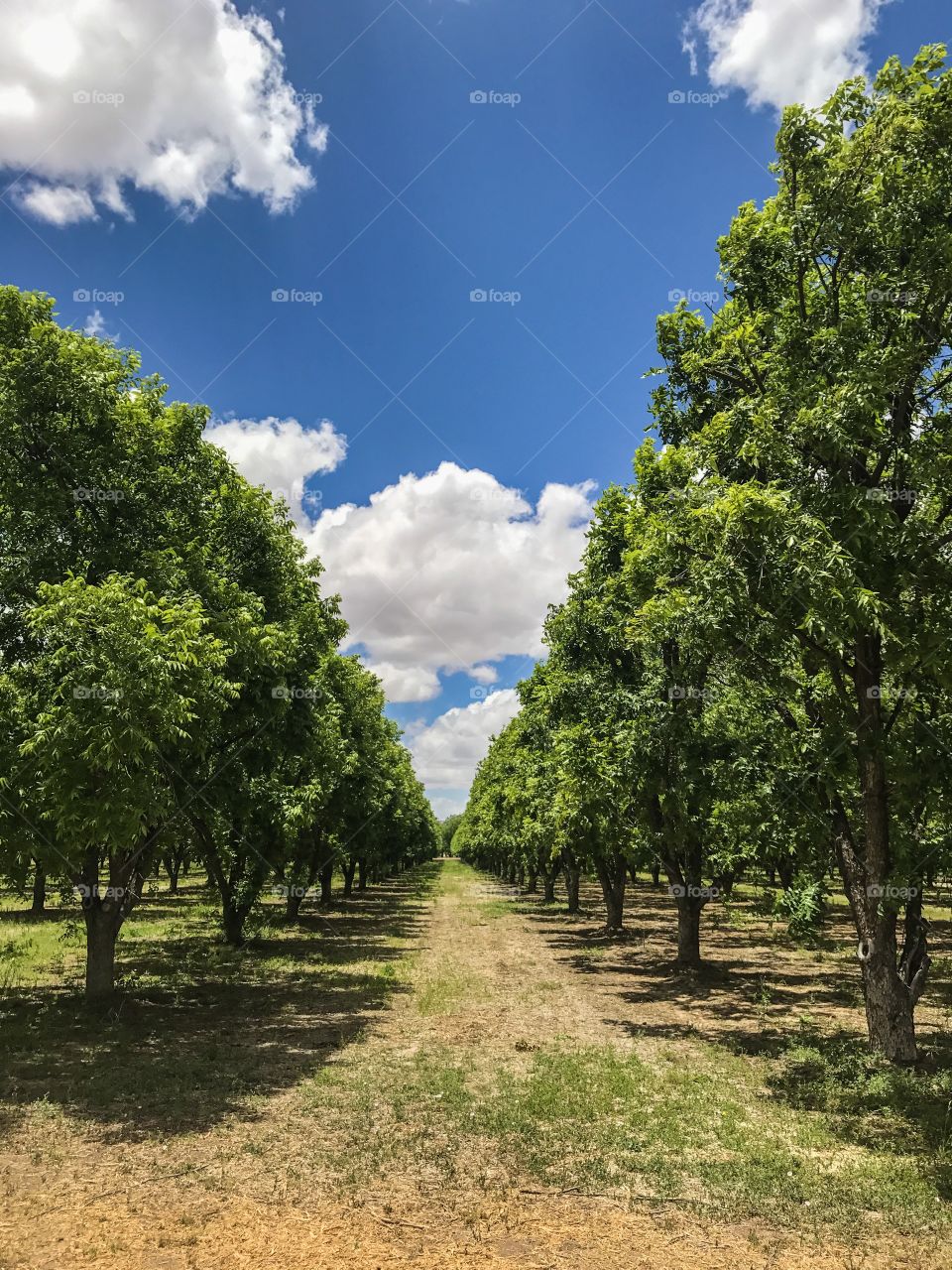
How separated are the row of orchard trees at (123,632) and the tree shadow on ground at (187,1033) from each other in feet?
6.47

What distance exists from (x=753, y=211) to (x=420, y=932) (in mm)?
30743

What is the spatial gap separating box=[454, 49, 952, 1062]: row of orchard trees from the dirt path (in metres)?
6.79

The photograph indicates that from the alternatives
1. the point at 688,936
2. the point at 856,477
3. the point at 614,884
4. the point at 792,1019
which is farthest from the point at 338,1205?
the point at 614,884

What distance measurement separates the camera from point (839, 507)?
10.7 metres

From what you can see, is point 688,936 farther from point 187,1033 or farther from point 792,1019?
point 187,1033

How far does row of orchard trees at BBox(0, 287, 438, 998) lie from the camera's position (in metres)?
12.2

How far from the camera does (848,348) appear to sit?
454 inches

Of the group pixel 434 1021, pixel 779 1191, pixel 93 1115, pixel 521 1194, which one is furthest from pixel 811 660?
pixel 93 1115

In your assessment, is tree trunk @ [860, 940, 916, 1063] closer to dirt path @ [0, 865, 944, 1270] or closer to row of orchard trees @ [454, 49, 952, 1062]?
row of orchard trees @ [454, 49, 952, 1062]

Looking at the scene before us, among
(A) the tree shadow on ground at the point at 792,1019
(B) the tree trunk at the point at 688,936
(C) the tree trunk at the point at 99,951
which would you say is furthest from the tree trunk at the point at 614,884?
(C) the tree trunk at the point at 99,951

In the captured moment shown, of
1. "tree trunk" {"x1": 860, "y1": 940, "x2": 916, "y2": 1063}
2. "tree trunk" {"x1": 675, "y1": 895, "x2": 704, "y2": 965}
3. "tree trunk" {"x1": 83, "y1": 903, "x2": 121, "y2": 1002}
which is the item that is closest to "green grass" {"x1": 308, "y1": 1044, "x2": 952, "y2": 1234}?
"tree trunk" {"x1": 860, "y1": 940, "x2": 916, "y2": 1063}

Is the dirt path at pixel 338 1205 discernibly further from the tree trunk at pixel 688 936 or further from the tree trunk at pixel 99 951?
the tree trunk at pixel 688 936

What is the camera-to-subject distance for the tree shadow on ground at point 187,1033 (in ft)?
35.3

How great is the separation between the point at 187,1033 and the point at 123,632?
8514 mm
